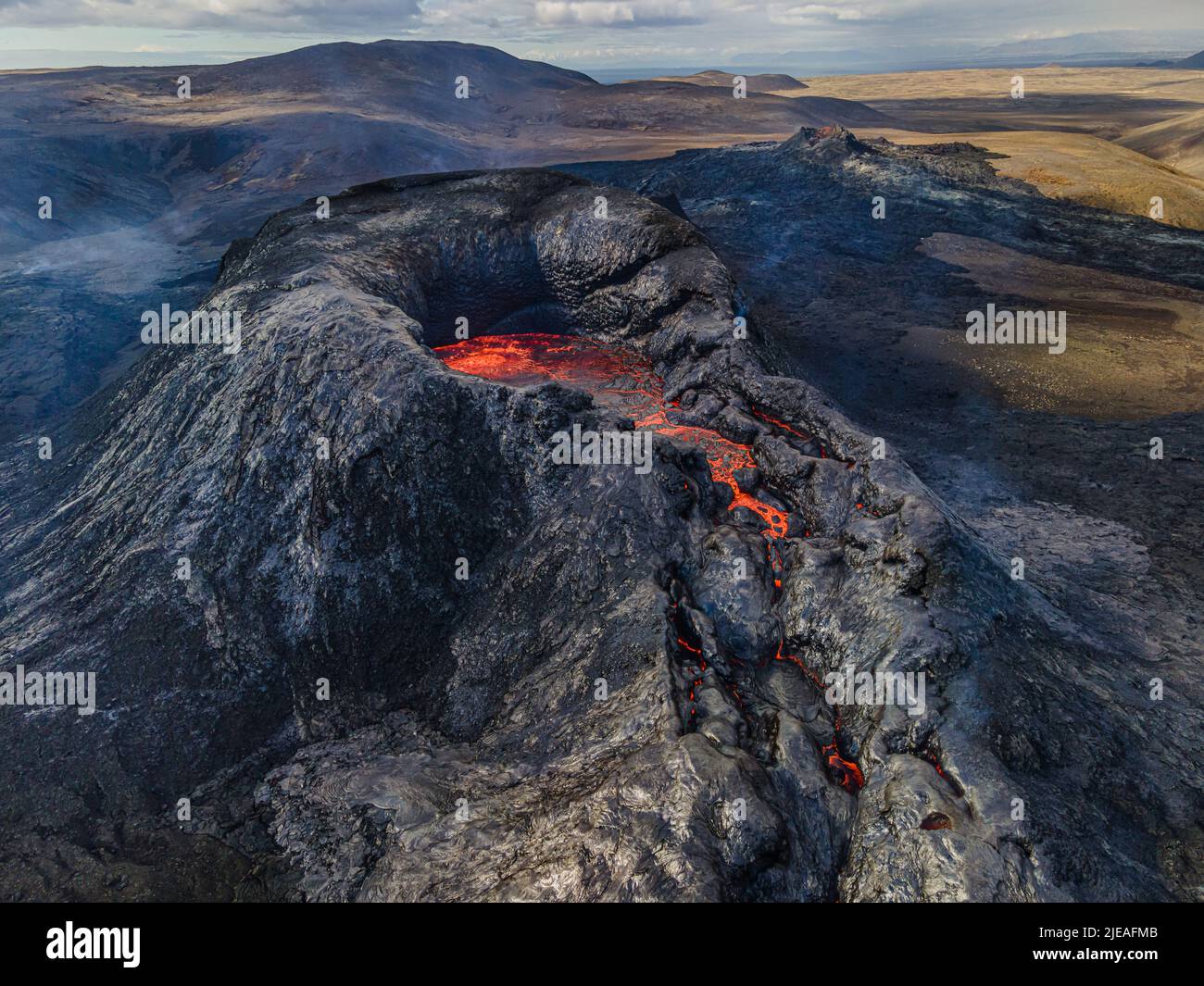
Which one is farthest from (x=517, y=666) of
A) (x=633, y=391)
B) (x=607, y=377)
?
(x=607, y=377)

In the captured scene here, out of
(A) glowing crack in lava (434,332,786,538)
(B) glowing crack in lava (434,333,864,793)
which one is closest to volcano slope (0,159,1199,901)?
(B) glowing crack in lava (434,333,864,793)

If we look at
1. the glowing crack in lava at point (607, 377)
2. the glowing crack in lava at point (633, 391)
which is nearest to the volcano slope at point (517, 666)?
the glowing crack in lava at point (633, 391)

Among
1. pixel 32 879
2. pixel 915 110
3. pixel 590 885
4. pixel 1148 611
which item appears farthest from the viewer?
pixel 915 110

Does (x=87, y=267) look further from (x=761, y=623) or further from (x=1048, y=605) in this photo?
(x=1048, y=605)

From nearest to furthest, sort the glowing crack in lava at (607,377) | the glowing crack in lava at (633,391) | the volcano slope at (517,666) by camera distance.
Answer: the volcano slope at (517,666) → the glowing crack in lava at (633,391) → the glowing crack in lava at (607,377)

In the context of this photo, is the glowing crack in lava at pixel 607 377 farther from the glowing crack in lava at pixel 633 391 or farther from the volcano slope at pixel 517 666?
the volcano slope at pixel 517 666

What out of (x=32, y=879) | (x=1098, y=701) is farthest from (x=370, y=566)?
(x=1098, y=701)
